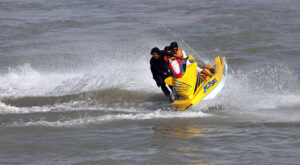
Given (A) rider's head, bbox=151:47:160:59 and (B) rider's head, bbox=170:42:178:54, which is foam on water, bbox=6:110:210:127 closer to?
(A) rider's head, bbox=151:47:160:59

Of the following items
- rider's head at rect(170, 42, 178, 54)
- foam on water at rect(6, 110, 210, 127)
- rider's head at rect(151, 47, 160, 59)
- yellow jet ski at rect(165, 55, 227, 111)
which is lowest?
foam on water at rect(6, 110, 210, 127)

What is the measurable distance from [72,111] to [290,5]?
18671 mm

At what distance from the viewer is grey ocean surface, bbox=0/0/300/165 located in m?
7.33

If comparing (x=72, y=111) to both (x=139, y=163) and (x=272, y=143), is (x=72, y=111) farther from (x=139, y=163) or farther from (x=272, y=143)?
(x=272, y=143)

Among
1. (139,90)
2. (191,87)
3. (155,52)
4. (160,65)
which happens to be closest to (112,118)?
(160,65)

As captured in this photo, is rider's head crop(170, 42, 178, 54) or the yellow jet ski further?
rider's head crop(170, 42, 178, 54)

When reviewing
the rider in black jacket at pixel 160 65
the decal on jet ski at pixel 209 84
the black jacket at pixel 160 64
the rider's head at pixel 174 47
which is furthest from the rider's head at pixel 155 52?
the decal on jet ski at pixel 209 84

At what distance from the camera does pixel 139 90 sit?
12.0 metres

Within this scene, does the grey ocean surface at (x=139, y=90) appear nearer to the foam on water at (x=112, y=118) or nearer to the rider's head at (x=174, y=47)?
the foam on water at (x=112, y=118)

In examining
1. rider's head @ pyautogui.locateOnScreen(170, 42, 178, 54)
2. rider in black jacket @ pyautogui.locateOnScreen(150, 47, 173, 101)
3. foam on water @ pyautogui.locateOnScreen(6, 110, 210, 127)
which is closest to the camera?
foam on water @ pyautogui.locateOnScreen(6, 110, 210, 127)

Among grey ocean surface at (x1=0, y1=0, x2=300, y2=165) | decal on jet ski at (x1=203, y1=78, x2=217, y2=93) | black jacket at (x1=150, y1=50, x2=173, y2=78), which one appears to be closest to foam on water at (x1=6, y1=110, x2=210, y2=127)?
grey ocean surface at (x1=0, y1=0, x2=300, y2=165)

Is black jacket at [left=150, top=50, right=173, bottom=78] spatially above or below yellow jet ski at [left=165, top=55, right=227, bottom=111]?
above

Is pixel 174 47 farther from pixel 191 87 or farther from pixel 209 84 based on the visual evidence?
pixel 209 84

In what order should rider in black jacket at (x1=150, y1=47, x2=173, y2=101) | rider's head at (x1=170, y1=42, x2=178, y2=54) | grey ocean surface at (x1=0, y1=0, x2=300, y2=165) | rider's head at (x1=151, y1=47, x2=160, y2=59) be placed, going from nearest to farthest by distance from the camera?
grey ocean surface at (x1=0, y1=0, x2=300, y2=165) < rider's head at (x1=151, y1=47, x2=160, y2=59) < rider in black jacket at (x1=150, y1=47, x2=173, y2=101) < rider's head at (x1=170, y1=42, x2=178, y2=54)
